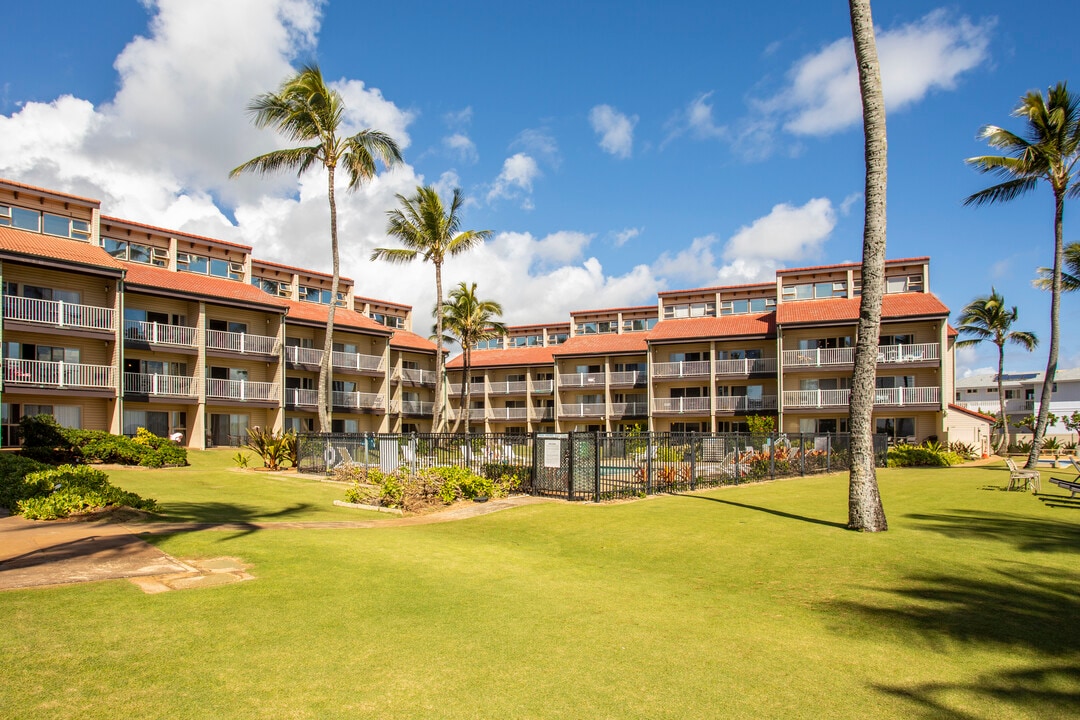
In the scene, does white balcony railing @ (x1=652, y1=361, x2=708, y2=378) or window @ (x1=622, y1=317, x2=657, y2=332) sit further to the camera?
window @ (x1=622, y1=317, x2=657, y2=332)

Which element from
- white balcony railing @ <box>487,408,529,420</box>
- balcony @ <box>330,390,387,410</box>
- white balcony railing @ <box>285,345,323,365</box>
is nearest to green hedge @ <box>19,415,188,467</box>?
white balcony railing @ <box>285,345,323,365</box>

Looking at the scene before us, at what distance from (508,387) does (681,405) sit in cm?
1663

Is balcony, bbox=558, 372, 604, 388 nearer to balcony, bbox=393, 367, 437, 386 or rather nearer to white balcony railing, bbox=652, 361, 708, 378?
white balcony railing, bbox=652, 361, 708, 378

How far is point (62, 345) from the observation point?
30531 millimetres

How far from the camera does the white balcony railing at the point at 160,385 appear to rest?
32.1 metres

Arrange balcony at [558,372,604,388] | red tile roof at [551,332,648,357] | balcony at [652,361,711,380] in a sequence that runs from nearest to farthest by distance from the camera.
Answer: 1. balcony at [652,361,711,380]
2. red tile roof at [551,332,648,357]
3. balcony at [558,372,604,388]

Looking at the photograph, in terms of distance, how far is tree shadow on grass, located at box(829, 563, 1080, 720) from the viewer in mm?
4625

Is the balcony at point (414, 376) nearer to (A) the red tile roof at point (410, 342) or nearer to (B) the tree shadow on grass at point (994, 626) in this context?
(A) the red tile roof at point (410, 342)

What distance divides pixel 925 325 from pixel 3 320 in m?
47.4

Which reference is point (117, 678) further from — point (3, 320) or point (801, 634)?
point (3, 320)

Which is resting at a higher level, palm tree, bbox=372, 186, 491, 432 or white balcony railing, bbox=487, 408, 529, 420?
palm tree, bbox=372, 186, 491, 432

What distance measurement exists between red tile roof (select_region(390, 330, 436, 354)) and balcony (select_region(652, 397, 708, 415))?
63.2ft

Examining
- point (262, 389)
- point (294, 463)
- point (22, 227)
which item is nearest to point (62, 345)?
point (22, 227)

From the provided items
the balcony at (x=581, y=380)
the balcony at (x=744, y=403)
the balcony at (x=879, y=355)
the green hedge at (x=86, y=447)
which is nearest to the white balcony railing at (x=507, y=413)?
the balcony at (x=581, y=380)
